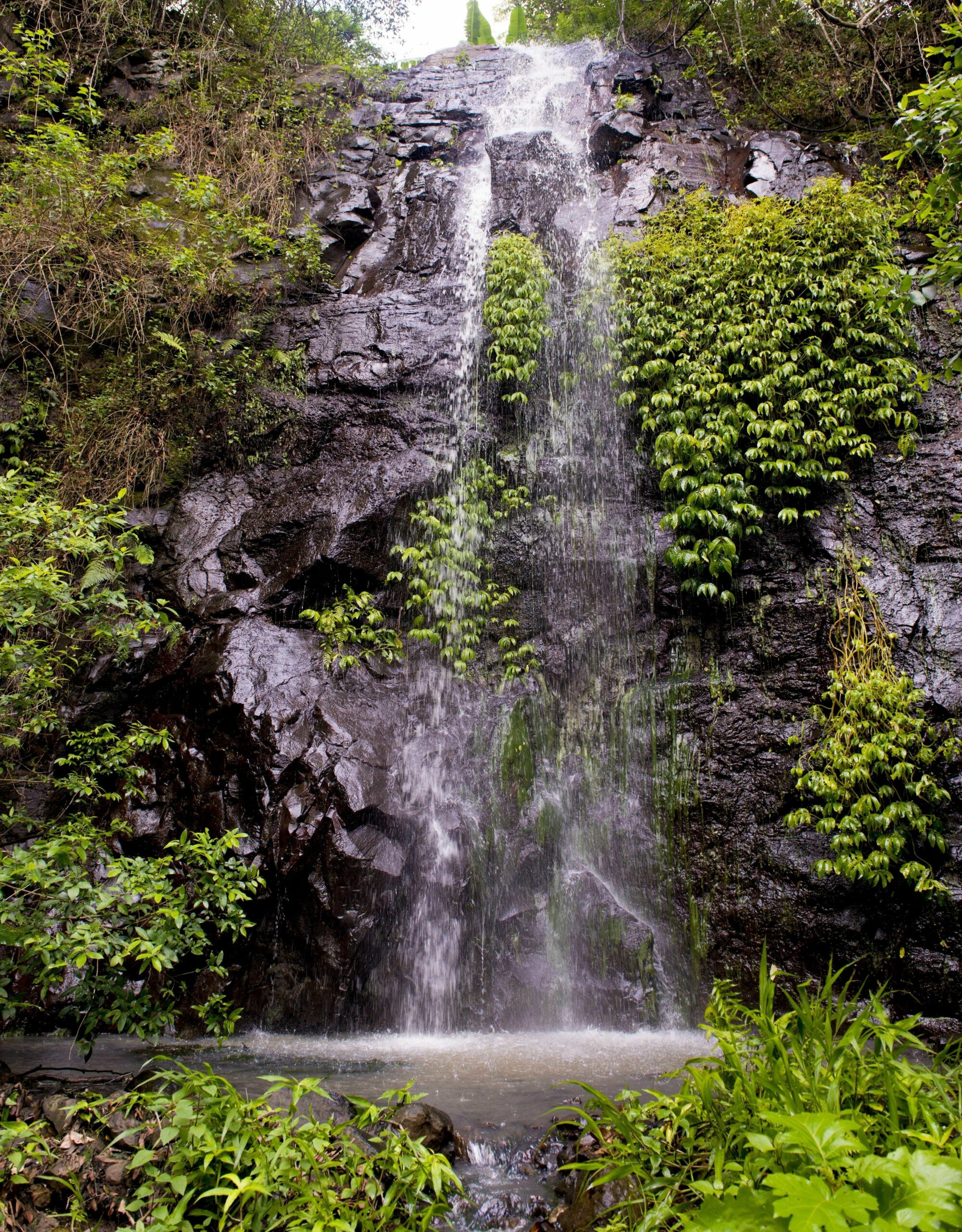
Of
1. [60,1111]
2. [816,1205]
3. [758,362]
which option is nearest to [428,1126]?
[60,1111]

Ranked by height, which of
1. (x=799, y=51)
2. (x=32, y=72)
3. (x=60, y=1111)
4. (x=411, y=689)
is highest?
(x=799, y=51)

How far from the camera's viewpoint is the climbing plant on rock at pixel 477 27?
58.0ft

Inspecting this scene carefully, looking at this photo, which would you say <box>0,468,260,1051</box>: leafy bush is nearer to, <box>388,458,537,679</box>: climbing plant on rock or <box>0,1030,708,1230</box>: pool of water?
<box>0,1030,708,1230</box>: pool of water

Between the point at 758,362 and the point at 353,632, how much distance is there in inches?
202

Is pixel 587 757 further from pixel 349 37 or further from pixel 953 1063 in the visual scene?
pixel 349 37

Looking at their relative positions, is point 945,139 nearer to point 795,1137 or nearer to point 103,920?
point 795,1137

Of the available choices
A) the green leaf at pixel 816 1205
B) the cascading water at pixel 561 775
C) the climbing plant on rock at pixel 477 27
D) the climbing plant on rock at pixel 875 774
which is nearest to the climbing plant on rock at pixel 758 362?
the cascading water at pixel 561 775

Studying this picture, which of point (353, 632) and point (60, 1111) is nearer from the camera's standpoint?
point (60, 1111)

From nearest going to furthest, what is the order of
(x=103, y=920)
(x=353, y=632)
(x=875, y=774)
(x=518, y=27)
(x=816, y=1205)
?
1. (x=816, y=1205)
2. (x=103, y=920)
3. (x=875, y=774)
4. (x=353, y=632)
5. (x=518, y=27)

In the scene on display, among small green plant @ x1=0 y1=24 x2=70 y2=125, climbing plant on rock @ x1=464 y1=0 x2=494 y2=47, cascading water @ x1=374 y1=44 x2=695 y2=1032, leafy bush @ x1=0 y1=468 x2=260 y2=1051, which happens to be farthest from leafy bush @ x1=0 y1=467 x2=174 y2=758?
climbing plant on rock @ x1=464 y1=0 x2=494 y2=47

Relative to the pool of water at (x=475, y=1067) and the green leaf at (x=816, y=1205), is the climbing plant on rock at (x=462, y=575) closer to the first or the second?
the pool of water at (x=475, y=1067)

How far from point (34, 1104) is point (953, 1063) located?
4452 mm

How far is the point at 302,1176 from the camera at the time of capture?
7.66ft

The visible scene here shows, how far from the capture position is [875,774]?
5566 mm
